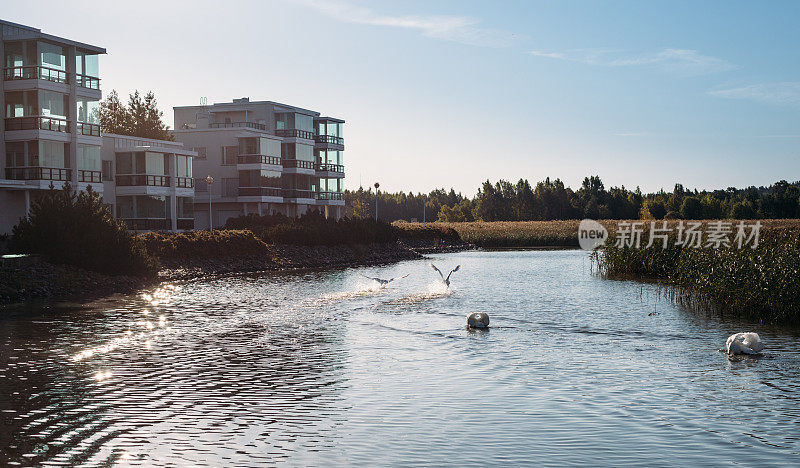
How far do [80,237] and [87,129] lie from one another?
20802mm

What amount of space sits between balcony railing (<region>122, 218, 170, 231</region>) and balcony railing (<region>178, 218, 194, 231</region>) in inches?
74.5

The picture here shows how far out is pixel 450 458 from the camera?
30.9 feet

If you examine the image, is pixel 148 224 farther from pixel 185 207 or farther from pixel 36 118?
pixel 36 118

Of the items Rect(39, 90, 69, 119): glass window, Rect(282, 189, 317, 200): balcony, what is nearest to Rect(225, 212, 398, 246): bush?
Rect(282, 189, 317, 200): balcony

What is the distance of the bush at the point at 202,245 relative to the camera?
4144 cm

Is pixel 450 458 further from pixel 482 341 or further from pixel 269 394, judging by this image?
pixel 482 341

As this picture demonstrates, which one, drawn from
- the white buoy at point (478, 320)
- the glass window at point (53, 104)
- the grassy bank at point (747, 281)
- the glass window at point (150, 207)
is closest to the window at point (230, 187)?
the glass window at point (150, 207)

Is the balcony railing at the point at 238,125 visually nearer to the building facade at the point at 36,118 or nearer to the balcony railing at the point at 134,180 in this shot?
the balcony railing at the point at 134,180

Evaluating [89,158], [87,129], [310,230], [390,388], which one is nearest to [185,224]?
[89,158]

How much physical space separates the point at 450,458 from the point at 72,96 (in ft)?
158

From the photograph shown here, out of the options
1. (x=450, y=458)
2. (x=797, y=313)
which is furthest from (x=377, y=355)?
(x=797, y=313)

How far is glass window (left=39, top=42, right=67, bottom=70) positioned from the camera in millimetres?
48375

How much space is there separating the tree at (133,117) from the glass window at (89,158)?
41210mm

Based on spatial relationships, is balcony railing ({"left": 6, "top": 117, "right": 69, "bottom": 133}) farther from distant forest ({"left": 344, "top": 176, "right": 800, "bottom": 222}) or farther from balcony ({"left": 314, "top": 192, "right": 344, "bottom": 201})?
distant forest ({"left": 344, "top": 176, "right": 800, "bottom": 222})
